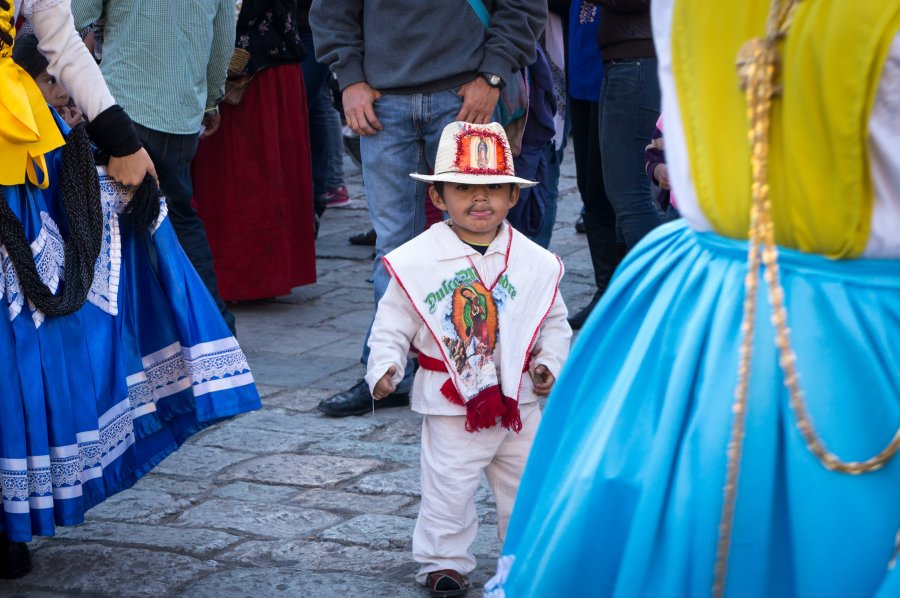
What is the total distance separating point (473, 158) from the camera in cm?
371

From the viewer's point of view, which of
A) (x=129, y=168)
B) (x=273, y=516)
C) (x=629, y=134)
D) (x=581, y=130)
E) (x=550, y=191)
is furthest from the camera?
(x=581, y=130)

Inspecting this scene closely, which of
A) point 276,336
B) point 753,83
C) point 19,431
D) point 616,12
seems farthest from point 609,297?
point 276,336

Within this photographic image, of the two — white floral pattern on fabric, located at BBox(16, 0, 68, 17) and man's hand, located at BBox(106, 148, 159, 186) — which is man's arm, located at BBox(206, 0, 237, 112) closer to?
man's hand, located at BBox(106, 148, 159, 186)

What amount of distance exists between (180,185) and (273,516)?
5.85 ft

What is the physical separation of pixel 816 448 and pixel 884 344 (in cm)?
16

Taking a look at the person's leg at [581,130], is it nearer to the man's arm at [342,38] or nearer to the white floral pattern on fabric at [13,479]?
the man's arm at [342,38]

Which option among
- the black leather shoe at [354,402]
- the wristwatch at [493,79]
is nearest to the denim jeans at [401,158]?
the wristwatch at [493,79]

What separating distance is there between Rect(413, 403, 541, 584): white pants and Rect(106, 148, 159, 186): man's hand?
1054 millimetres

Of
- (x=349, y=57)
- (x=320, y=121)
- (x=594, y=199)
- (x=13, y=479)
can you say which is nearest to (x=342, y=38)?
(x=349, y=57)

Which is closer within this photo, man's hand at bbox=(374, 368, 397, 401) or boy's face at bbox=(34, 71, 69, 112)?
man's hand at bbox=(374, 368, 397, 401)

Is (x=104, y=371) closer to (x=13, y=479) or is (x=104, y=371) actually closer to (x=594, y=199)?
(x=13, y=479)

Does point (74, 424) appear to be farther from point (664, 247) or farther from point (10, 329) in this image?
point (664, 247)

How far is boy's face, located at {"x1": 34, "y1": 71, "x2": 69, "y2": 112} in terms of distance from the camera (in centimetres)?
420

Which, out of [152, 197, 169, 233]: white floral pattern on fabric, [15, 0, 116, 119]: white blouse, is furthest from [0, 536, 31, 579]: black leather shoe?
[15, 0, 116, 119]: white blouse
